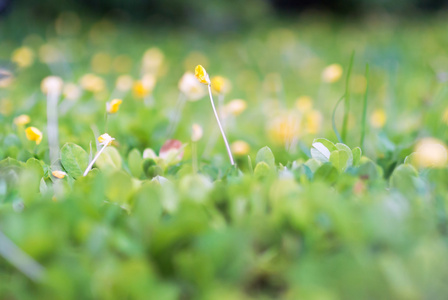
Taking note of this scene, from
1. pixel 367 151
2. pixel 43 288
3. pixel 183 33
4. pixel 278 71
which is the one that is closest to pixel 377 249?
pixel 43 288

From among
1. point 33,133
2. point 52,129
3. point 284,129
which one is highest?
point 33,133

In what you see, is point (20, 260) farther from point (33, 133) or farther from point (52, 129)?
point (52, 129)

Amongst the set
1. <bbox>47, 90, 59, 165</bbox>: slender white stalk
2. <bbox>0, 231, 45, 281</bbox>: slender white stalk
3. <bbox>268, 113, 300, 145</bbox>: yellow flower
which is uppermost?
<bbox>0, 231, 45, 281</bbox>: slender white stalk

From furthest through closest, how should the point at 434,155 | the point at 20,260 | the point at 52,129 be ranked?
1. the point at 52,129
2. the point at 434,155
3. the point at 20,260

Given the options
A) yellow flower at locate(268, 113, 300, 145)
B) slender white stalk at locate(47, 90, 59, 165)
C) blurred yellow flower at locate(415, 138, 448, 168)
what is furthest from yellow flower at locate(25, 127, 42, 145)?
blurred yellow flower at locate(415, 138, 448, 168)

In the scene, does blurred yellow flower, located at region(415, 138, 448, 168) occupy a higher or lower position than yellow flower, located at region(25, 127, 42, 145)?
higher

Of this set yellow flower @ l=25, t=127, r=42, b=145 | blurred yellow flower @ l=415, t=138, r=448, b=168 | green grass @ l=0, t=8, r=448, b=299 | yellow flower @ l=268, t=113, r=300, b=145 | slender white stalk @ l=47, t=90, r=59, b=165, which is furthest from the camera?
yellow flower @ l=268, t=113, r=300, b=145

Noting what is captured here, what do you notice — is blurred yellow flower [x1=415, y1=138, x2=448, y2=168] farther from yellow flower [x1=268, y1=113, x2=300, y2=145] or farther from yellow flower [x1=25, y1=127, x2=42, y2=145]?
yellow flower [x1=25, y1=127, x2=42, y2=145]

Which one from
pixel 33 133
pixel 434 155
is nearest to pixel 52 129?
pixel 33 133

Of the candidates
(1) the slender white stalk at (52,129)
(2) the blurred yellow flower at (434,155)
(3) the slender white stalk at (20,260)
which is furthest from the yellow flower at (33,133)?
(2) the blurred yellow flower at (434,155)
